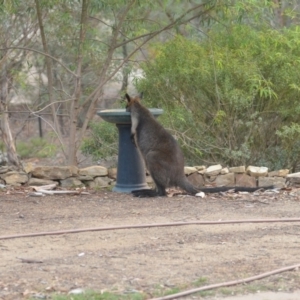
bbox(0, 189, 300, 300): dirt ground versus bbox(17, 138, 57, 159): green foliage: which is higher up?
bbox(0, 189, 300, 300): dirt ground

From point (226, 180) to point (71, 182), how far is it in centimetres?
245

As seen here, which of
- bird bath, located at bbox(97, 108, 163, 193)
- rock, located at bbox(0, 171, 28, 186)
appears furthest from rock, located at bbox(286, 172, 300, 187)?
rock, located at bbox(0, 171, 28, 186)

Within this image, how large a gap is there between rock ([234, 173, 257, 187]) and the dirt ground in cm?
116

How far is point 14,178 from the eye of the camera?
12.4 meters

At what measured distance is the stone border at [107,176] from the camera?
1234 cm

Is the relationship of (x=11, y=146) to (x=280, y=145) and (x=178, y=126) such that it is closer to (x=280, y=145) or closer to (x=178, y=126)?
(x=178, y=126)

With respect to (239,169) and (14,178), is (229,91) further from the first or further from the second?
(14,178)

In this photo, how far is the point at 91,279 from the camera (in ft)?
22.3

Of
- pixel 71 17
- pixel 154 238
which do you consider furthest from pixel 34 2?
pixel 154 238

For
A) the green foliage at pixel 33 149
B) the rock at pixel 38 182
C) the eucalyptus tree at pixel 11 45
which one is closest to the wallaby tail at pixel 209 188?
the rock at pixel 38 182

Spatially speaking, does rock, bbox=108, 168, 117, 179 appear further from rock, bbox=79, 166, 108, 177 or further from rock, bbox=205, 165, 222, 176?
rock, bbox=205, 165, 222, 176

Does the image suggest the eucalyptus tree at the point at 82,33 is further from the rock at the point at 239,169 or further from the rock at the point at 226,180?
the rock at the point at 239,169

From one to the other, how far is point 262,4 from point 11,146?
5.73 meters

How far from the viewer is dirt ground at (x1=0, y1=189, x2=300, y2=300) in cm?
670
